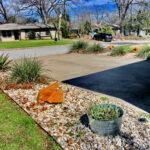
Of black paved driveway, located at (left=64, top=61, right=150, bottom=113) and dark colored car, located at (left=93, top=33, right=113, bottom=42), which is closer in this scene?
black paved driveway, located at (left=64, top=61, right=150, bottom=113)

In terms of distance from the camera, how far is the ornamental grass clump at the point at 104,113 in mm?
2889

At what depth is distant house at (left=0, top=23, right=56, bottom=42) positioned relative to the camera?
1346 inches

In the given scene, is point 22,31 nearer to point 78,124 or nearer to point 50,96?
point 50,96

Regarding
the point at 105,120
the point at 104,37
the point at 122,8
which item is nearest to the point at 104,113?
the point at 105,120

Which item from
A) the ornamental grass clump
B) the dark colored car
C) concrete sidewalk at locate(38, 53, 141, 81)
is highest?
the dark colored car

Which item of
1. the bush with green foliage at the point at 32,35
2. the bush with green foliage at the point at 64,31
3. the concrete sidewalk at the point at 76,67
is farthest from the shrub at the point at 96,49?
the bush with green foliage at the point at 64,31

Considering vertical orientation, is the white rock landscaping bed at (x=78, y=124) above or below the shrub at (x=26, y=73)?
below

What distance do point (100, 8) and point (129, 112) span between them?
53528mm

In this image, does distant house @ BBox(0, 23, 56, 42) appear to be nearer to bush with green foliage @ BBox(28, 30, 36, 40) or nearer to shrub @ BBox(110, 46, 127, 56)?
bush with green foliage @ BBox(28, 30, 36, 40)

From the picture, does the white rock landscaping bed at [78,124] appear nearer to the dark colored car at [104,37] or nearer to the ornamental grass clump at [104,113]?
the ornamental grass clump at [104,113]

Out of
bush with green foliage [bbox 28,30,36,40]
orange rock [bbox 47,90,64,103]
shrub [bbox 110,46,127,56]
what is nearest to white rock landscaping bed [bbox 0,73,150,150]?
orange rock [bbox 47,90,64,103]

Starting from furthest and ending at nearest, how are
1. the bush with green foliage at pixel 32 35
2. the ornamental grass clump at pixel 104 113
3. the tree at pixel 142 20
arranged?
1. the tree at pixel 142 20
2. the bush with green foliage at pixel 32 35
3. the ornamental grass clump at pixel 104 113

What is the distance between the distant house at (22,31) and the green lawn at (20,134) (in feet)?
110

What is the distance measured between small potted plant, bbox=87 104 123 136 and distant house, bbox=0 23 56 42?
3487cm
